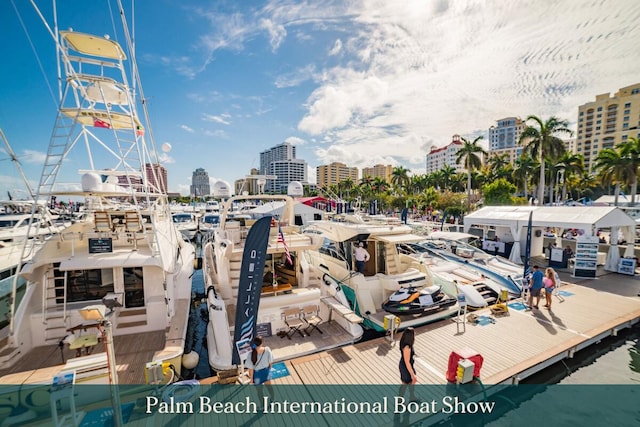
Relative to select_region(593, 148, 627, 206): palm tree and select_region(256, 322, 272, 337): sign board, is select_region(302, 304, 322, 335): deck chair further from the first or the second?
→ select_region(593, 148, 627, 206): palm tree

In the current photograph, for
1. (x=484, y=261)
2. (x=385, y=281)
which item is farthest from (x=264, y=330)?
(x=484, y=261)

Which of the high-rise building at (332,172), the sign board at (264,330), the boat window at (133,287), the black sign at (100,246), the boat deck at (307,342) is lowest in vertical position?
the boat deck at (307,342)

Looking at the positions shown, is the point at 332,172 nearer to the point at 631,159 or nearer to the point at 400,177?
the point at 400,177

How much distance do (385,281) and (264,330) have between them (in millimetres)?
4620

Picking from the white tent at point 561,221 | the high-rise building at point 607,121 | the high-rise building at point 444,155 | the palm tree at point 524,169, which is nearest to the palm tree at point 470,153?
the palm tree at point 524,169

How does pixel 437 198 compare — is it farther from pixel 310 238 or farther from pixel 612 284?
pixel 310 238

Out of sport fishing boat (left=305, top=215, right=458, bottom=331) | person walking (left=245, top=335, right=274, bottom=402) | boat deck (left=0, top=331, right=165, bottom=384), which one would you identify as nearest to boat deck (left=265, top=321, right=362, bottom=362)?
sport fishing boat (left=305, top=215, right=458, bottom=331)

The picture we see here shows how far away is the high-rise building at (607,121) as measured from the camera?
8269cm

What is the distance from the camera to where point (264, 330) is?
8.20 m

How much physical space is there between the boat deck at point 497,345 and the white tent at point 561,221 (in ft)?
15.2

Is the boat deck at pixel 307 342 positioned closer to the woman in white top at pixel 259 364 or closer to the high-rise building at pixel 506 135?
the woman in white top at pixel 259 364

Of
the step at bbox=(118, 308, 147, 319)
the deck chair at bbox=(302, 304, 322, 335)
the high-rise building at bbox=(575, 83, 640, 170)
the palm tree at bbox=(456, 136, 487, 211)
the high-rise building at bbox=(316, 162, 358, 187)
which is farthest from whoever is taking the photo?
the high-rise building at bbox=(316, 162, 358, 187)

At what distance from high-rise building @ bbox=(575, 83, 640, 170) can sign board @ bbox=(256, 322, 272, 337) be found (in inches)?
4140

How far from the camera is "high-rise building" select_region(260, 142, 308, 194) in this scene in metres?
156
